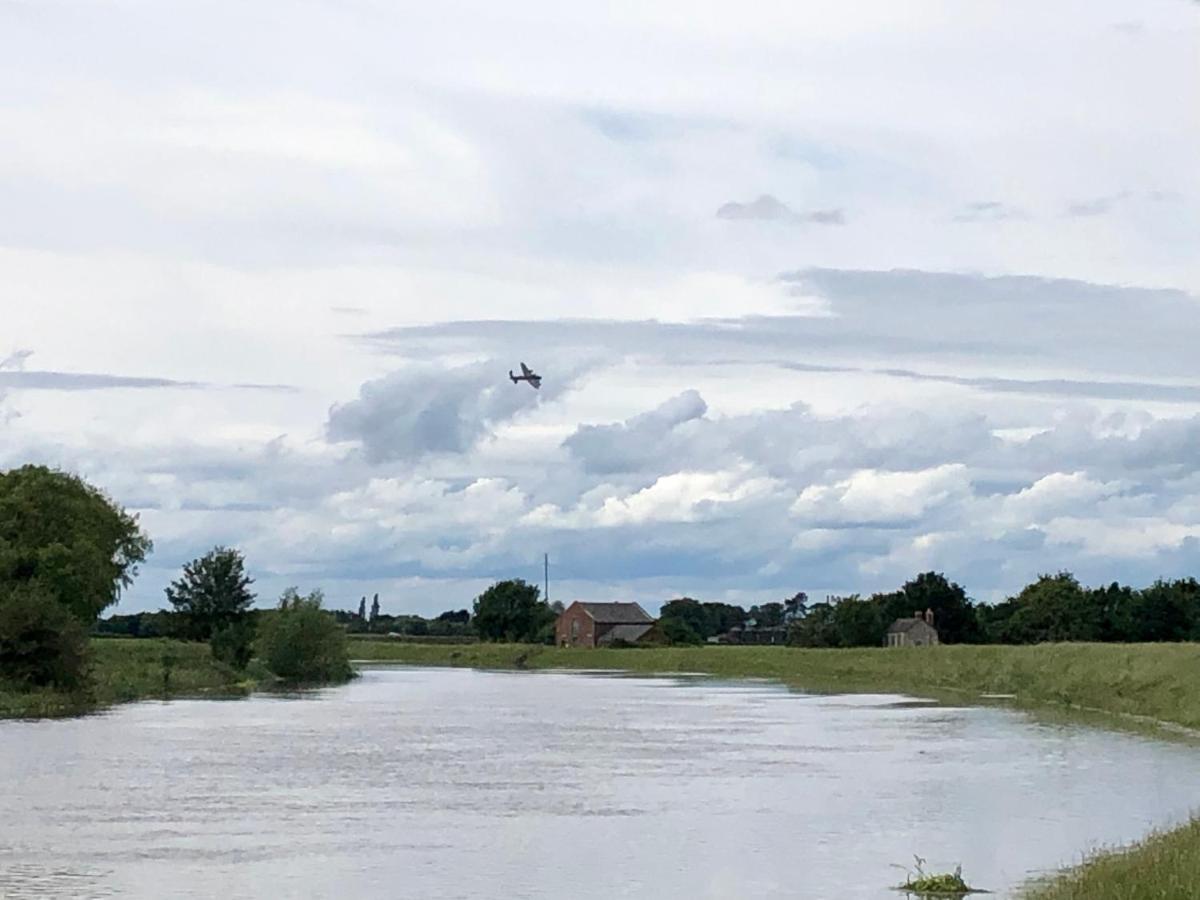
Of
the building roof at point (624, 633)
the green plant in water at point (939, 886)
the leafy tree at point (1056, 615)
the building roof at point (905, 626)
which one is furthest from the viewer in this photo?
the building roof at point (624, 633)

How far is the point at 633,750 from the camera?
4559cm

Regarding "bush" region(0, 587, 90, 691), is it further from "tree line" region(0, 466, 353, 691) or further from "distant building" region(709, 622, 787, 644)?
"distant building" region(709, 622, 787, 644)

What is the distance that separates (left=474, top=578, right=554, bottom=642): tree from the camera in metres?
155

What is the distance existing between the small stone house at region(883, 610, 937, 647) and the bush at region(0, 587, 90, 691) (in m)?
69.6

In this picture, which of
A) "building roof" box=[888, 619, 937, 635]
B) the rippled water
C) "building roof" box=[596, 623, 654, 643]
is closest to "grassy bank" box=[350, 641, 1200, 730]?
the rippled water

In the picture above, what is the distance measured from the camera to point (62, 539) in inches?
3346

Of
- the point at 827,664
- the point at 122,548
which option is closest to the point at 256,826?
the point at 122,548

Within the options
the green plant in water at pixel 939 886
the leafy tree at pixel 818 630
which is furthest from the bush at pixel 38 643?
the leafy tree at pixel 818 630

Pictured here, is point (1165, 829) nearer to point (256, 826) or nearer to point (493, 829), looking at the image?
point (493, 829)

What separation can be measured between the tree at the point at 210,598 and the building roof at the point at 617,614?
59.7 meters

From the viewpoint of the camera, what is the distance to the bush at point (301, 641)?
95812 millimetres

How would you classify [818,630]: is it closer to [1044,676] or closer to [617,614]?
[617,614]

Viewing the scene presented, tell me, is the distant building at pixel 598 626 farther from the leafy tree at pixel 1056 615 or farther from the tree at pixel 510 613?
the leafy tree at pixel 1056 615

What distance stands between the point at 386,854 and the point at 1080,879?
1046cm
